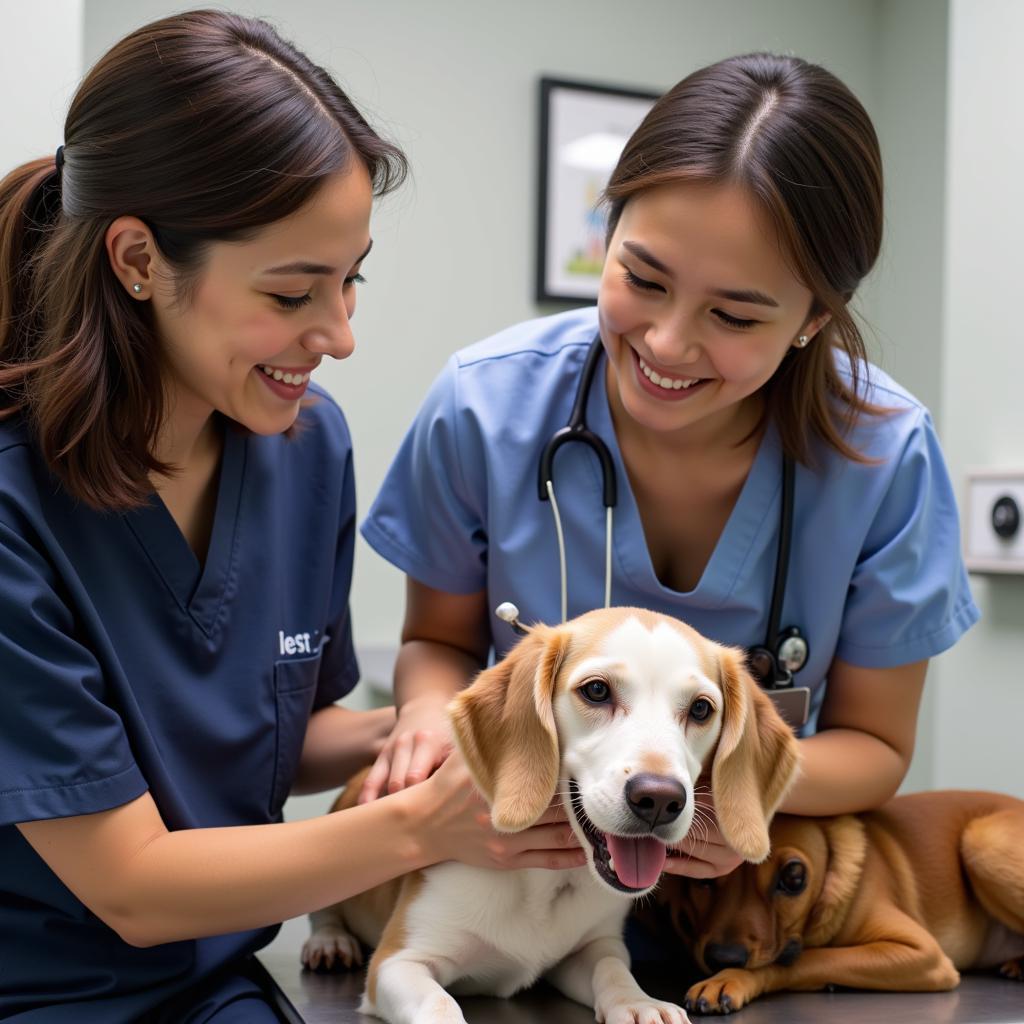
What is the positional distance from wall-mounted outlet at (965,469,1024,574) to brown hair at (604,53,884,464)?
28.7 inches

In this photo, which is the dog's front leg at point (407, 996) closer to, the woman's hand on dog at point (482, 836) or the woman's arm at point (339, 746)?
the woman's hand on dog at point (482, 836)

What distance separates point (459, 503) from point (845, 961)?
2.21 feet

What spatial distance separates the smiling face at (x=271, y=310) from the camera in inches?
43.7

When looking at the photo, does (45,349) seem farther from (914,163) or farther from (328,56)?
(914,163)

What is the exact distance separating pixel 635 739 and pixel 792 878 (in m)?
0.36

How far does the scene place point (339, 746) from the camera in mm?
1481

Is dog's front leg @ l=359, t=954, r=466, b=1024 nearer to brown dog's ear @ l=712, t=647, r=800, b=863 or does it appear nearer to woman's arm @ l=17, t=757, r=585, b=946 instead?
woman's arm @ l=17, t=757, r=585, b=946

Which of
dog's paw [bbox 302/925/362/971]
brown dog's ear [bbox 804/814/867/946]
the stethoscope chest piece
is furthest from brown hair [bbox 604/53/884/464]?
dog's paw [bbox 302/925/362/971]

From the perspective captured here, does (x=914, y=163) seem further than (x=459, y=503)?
Yes

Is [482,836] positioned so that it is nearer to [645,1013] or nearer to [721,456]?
[645,1013]

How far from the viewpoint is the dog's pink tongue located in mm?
1019

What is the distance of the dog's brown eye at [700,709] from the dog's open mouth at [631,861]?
0.13 metres

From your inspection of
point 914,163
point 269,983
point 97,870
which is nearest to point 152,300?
point 97,870

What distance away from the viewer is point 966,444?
199cm
